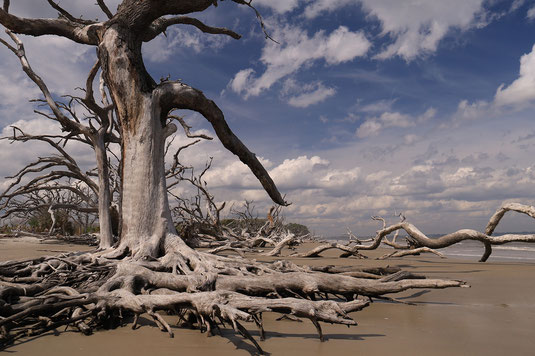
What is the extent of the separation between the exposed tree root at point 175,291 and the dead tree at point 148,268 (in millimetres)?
11

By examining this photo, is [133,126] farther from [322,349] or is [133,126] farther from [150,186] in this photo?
[322,349]

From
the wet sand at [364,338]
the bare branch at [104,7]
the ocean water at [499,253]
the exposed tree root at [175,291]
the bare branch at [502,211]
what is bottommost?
the ocean water at [499,253]

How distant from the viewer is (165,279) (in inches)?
148

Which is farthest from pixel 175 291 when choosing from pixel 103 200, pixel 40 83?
pixel 40 83

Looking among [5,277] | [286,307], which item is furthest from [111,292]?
[5,277]

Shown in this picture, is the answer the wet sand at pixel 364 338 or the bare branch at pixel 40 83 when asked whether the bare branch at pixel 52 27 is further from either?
the wet sand at pixel 364 338

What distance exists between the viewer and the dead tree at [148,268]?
A: 2.81 metres

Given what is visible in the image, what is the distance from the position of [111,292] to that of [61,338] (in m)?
0.50

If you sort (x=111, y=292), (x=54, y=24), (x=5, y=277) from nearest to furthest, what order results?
(x=111, y=292)
(x=5, y=277)
(x=54, y=24)

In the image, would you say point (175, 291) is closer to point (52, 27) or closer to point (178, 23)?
point (52, 27)

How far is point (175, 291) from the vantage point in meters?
3.68

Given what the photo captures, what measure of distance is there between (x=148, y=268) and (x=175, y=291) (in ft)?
2.14

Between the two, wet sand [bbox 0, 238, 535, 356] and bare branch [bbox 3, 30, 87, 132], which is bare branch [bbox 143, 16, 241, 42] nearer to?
bare branch [bbox 3, 30, 87, 132]

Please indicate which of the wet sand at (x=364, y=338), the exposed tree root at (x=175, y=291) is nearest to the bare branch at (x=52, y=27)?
the exposed tree root at (x=175, y=291)
